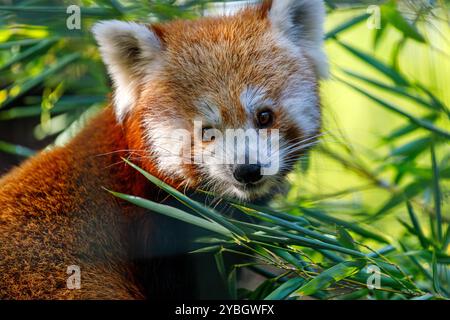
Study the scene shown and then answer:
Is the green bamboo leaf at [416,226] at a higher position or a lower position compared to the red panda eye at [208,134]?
lower

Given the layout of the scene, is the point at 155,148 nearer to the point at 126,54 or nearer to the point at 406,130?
the point at 126,54

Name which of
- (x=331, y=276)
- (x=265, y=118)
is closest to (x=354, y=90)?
(x=265, y=118)

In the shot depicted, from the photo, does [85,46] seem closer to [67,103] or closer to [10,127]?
[67,103]

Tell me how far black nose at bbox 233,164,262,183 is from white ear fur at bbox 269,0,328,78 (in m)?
0.49

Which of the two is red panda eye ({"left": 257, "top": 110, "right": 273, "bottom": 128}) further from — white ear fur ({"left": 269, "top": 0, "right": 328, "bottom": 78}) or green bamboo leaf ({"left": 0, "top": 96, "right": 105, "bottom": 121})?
green bamboo leaf ({"left": 0, "top": 96, "right": 105, "bottom": 121})

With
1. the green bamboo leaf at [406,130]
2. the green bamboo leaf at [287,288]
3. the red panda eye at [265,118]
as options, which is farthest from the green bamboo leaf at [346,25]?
the green bamboo leaf at [287,288]

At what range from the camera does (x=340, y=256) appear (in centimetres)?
218

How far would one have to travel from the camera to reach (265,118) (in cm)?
206

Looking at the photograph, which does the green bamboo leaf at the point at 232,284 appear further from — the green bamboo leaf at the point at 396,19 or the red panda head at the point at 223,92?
the green bamboo leaf at the point at 396,19

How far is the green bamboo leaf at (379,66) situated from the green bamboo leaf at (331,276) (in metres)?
0.93

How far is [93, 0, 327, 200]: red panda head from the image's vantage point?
2025 millimetres

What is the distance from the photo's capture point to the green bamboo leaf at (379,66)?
257 centimetres

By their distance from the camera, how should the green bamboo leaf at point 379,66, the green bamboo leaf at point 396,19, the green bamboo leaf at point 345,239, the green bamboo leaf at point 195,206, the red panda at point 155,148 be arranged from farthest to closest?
the green bamboo leaf at point 379,66, the green bamboo leaf at point 396,19, the red panda at point 155,148, the green bamboo leaf at point 345,239, the green bamboo leaf at point 195,206

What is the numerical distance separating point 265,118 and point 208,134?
7.2 inches
